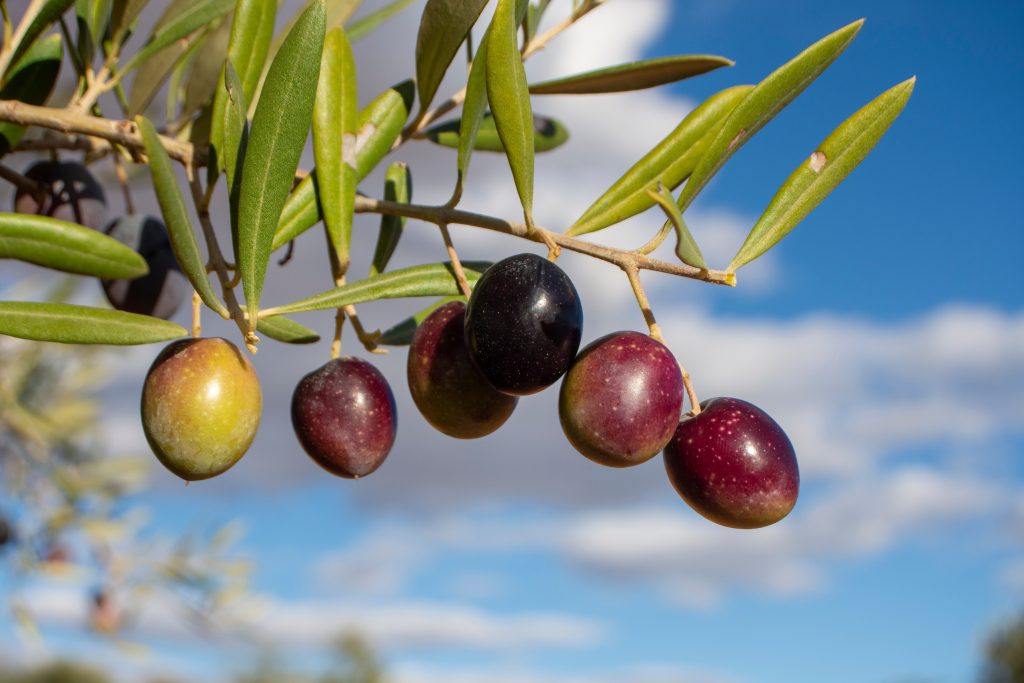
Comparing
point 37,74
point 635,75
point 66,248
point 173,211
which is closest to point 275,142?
point 173,211

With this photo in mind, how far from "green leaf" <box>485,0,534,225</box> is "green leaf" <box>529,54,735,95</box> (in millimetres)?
561

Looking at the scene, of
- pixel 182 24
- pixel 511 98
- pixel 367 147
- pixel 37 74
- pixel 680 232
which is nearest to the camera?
pixel 680 232

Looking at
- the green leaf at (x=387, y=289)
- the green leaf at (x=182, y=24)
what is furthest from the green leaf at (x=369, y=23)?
the green leaf at (x=387, y=289)

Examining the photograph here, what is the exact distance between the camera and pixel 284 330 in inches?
54.9

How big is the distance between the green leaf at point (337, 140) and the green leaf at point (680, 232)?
0.49 m

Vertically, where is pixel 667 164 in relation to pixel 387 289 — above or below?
above

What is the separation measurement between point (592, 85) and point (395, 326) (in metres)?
0.58

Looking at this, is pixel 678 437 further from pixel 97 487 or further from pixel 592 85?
pixel 97 487

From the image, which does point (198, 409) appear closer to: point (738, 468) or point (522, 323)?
point (522, 323)

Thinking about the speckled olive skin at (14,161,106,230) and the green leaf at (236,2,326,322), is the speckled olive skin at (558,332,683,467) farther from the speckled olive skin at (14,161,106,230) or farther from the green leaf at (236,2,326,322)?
the speckled olive skin at (14,161,106,230)

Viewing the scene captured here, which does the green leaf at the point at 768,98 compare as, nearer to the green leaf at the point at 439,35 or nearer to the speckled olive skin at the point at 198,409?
the green leaf at the point at 439,35

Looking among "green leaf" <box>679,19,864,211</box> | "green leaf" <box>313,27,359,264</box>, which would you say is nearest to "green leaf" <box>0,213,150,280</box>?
"green leaf" <box>313,27,359,264</box>

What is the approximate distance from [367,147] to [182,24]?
1.64 feet

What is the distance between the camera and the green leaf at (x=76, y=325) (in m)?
1.18
